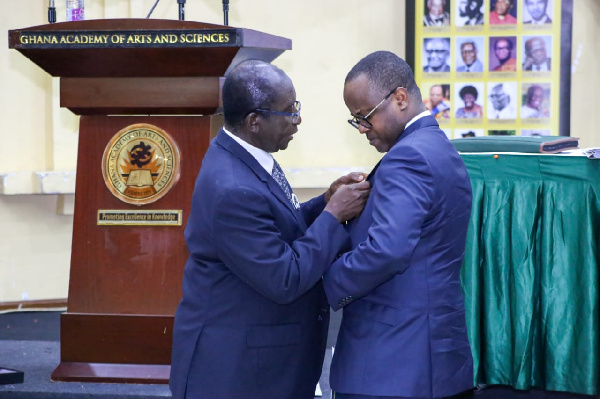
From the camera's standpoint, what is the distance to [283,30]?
5.28m

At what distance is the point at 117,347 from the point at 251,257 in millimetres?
1397

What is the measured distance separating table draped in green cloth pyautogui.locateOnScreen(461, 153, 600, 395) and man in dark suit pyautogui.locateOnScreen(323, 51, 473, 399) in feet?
3.49

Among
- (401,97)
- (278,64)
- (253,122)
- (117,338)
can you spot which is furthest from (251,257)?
(278,64)

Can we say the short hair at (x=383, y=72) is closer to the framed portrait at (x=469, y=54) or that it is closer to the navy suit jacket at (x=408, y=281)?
the navy suit jacket at (x=408, y=281)

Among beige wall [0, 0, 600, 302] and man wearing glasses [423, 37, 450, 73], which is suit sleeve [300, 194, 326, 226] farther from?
man wearing glasses [423, 37, 450, 73]

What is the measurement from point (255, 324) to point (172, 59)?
3.99ft

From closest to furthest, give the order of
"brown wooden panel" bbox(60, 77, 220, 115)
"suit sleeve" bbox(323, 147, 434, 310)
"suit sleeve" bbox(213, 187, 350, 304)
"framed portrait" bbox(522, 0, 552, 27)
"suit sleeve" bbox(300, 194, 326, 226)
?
1. "suit sleeve" bbox(323, 147, 434, 310)
2. "suit sleeve" bbox(213, 187, 350, 304)
3. "suit sleeve" bbox(300, 194, 326, 226)
4. "brown wooden panel" bbox(60, 77, 220, 115)
5. "framed portrait" bbox(522, 0, 552, 27)

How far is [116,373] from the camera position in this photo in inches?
117

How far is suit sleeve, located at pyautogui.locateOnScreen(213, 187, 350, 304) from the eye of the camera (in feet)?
5.86

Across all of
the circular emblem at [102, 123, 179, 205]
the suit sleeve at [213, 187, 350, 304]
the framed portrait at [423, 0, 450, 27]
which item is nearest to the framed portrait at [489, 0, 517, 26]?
the framed portrait at [423, 0, 450, 27]

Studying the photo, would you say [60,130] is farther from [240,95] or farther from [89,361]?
[240,95]

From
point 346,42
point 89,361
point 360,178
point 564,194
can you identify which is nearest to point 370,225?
point 360,178

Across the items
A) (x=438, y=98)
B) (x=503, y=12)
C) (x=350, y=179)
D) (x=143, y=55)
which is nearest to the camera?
(x=350, y=179)

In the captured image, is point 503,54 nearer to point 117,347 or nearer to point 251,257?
point 117,347
